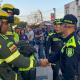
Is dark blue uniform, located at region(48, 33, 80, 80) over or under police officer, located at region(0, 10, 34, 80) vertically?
under

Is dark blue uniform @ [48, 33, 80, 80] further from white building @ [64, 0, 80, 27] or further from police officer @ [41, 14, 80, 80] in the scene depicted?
white building @ [64, 0, 80, 27]

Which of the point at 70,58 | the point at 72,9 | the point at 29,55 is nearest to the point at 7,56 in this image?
the point at 29,55

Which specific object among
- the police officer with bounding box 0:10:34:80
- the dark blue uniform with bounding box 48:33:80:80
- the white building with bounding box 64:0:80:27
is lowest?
the white building with bounding box 64:0:80:27

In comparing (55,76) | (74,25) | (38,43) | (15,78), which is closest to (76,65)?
(74,25)

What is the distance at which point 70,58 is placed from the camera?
5.88 metres

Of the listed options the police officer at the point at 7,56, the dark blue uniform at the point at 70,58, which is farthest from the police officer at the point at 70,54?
the police officer at the point at 7,56

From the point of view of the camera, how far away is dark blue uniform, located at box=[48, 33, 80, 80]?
19.3ft

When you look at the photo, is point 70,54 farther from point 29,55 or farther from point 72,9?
point 72,9

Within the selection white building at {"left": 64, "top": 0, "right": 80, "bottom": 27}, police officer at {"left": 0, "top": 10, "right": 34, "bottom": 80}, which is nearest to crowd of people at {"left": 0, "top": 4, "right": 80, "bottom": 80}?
police officer at {"left": 0, "top": 10, "right": 34, "bottom": 80}

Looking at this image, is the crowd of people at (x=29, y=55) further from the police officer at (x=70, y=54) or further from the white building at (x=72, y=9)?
the white building at (x=72, y=9)

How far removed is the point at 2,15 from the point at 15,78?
33.8 inches

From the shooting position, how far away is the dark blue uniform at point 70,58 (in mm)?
5875

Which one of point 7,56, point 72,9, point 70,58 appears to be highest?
point 7,56

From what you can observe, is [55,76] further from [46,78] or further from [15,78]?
[15,78]
